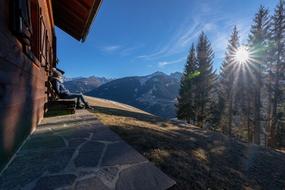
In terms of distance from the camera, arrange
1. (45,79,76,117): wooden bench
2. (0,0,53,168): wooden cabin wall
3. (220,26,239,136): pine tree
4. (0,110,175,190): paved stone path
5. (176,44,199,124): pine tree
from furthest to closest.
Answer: (176,44,199,124): pine tree < (220,26,239,136): pine tree < (45,79,76,117): wooden bench < (0,0,53,168): wooden cabin wall < (0,110,175,190): paved stone path

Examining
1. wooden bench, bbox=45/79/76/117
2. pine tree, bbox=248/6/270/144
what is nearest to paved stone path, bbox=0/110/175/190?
wooden bench, bbox=45/79/76/117

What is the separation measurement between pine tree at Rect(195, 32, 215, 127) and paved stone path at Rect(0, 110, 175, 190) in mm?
24734

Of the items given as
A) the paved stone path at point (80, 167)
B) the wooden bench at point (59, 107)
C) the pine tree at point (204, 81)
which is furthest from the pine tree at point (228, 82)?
the paved stone path at point (80, 167)

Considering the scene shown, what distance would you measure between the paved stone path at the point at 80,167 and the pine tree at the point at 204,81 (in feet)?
81.1

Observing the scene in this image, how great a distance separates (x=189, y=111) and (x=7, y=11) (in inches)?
1033

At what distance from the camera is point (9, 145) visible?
2.60 metres

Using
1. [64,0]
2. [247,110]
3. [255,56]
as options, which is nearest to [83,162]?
[64,0]

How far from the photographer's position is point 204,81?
26.6 metres

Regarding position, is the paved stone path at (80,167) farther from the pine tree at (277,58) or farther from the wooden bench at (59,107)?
the pine tree at (277,58)

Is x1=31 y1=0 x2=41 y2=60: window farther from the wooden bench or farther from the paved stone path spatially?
the paved stone path

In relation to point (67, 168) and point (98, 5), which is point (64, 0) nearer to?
point (98, 5)

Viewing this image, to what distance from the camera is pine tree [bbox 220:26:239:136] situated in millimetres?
25062

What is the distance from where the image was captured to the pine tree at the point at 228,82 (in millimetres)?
25062

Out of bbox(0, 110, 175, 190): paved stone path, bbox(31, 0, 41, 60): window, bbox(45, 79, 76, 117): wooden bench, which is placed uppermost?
bbox(31, 0, 41, 60): window
